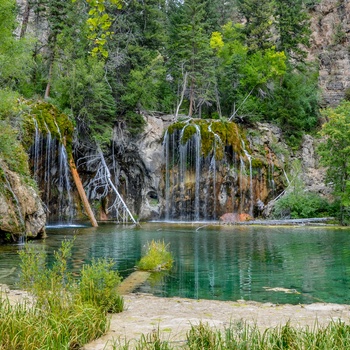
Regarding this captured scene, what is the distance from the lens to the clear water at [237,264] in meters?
8.52

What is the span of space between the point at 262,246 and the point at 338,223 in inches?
453

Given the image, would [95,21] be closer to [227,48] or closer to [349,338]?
[349,338]

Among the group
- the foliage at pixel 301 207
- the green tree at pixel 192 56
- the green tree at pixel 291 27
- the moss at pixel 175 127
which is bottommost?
the foliage at pixel 301 207

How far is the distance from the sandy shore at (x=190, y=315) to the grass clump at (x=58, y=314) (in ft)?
0.65

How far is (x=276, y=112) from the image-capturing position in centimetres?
3516

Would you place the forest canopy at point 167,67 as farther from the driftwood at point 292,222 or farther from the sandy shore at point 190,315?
the sandy shore at point 190,315

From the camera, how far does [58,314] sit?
4656 mm

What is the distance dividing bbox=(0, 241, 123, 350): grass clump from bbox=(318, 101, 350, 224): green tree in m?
20.9

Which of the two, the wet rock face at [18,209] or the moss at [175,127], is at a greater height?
the moss at [175,127]

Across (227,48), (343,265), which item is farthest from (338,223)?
(227,48)

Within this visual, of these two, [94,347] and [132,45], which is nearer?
[94,347]

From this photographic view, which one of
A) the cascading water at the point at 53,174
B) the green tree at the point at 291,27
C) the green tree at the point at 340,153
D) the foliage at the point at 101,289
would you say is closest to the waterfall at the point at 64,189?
the cascading water at the point at 53,174

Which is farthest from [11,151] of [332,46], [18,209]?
[332,46]

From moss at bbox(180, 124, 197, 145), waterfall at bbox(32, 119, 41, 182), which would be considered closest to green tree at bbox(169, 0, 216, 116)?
moss at bbox(180, 124, 197, 145)
